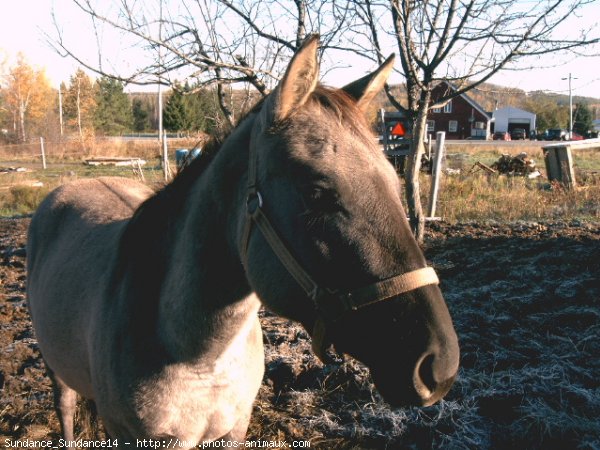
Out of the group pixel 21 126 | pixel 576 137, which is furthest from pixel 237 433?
pixel 576 137

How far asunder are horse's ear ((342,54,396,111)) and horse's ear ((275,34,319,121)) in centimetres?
38

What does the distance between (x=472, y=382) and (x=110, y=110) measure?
57293 millimetres

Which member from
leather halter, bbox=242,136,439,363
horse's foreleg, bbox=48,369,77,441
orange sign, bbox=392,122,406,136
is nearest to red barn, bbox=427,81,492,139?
orange sign, bbox=392,122,406,136

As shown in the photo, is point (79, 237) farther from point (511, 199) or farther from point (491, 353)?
point (511, 199)

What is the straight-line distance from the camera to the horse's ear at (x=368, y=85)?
2.02 m

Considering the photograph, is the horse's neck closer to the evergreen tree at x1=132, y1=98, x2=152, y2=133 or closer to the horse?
the horse

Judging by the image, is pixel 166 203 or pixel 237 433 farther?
pixel 237 433

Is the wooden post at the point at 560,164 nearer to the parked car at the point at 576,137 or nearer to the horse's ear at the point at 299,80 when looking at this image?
the horse's ear at the point at 299,80

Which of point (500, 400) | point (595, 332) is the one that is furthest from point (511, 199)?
point (500, 400)

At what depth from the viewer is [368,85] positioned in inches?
79.3

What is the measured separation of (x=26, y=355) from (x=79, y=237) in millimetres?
2068

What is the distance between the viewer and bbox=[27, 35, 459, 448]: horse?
1.47 m

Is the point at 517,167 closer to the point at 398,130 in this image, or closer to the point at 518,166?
the point at 518,166

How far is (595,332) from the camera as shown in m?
4.51
